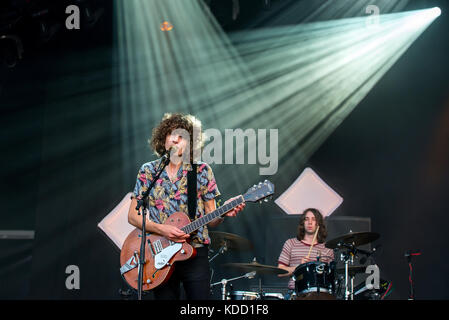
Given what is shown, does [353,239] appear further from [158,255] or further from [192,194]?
[158,255]

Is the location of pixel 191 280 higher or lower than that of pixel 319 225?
lower

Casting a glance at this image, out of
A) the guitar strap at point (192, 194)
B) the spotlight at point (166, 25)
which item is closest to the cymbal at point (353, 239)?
the guitar strap at point (192, 194)

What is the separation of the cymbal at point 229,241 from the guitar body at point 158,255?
6.24ft

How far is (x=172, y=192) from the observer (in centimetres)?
356

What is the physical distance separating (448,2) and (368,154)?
255 centimetres

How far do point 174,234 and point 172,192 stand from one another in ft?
1.09

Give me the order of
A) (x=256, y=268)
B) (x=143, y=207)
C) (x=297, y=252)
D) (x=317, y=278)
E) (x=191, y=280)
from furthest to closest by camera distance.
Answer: (x=297, y=252) < (x=256, y=268) < (x=317, y=278) < (x=143, y=207) < (x=191, y=280)

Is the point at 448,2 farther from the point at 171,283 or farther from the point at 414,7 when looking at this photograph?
the point at 171,283

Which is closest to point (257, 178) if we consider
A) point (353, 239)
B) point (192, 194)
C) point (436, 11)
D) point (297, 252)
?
point (297, 252)

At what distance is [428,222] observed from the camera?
7125 mm

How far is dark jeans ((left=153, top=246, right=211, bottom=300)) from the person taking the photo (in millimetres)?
3264

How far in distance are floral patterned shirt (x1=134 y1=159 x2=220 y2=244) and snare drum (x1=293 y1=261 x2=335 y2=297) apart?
189 cm

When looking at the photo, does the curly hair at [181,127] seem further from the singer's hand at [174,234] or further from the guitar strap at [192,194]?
the singer's hand at [174,234]
